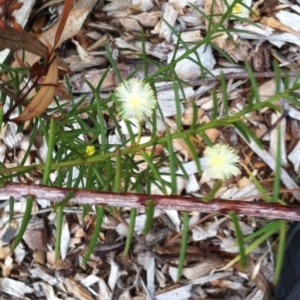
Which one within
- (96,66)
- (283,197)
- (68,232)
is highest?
(96,66)

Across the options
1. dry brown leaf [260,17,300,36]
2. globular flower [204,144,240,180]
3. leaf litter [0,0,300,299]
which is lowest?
leaf litter [0,0,300,299]

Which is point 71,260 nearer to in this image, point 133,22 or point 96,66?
point 96,66

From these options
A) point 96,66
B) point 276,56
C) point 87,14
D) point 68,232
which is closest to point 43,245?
point 68,232

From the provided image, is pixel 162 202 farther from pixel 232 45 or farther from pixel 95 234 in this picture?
pixel 232 45

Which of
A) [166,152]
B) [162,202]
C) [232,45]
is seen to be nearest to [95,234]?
[162,202]

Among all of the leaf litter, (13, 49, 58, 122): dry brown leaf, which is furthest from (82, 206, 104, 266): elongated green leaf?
the leaf litter

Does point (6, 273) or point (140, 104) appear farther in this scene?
point (6, 273)

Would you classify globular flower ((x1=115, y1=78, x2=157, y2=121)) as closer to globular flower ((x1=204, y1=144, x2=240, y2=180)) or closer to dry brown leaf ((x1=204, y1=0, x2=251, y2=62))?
globular flower ((x1=204, y1=144, x2=240, y2=180))
